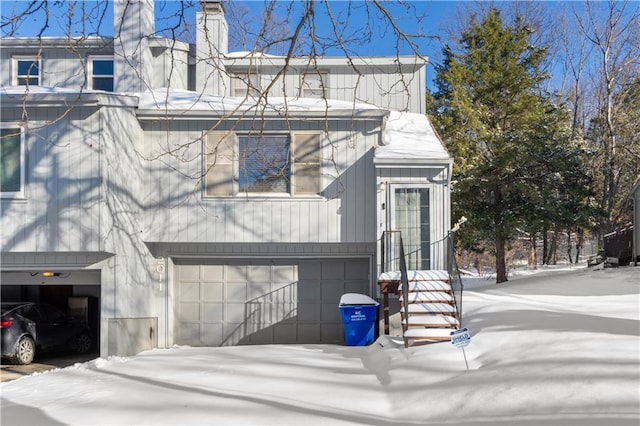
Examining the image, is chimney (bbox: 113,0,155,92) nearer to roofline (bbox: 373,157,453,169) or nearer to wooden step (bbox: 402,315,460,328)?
roofline (bbox: 373,157,453,169)

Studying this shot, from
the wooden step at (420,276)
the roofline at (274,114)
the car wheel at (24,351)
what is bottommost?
the car wheel at (24,351)

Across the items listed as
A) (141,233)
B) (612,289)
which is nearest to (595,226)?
(612,289)

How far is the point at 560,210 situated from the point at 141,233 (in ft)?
41.8

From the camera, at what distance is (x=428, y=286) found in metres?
9.32

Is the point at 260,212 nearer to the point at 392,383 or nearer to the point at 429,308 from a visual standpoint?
the point at 429,308

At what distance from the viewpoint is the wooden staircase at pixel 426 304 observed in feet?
25.9

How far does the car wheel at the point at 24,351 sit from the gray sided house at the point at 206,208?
3.75ft

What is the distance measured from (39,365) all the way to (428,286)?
293 inches

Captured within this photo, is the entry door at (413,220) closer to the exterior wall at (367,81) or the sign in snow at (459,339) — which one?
the exterior wall at (367,81)

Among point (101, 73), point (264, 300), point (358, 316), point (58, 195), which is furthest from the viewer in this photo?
point (101, 73)

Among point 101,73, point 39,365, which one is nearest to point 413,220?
point 39,365

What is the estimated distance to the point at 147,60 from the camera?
1338cm

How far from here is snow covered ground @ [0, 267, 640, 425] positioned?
14.9ft

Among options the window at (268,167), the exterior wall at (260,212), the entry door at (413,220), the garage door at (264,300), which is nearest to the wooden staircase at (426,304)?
the entry door at (413,220)
